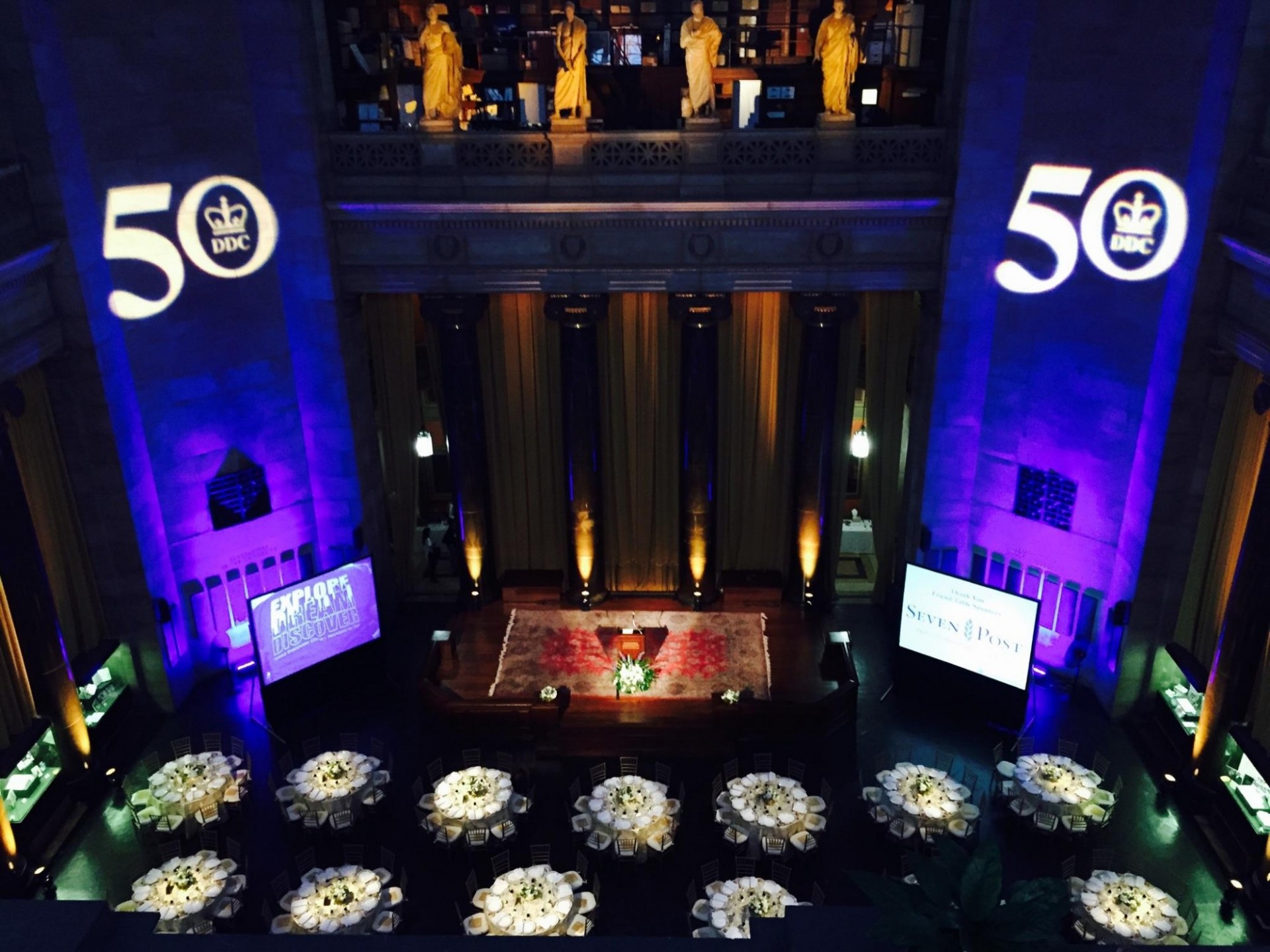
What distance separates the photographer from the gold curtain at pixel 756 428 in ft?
59.6

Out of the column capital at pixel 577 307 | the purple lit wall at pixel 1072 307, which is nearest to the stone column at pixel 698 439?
the column capital at pixel 577 307

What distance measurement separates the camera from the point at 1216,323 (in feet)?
46.4

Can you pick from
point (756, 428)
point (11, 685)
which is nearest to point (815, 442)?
point (756, 428)

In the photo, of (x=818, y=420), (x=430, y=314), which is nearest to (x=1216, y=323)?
(x=818, y=420)

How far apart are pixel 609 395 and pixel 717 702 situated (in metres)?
5.73

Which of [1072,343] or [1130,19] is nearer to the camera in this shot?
[1130,19]

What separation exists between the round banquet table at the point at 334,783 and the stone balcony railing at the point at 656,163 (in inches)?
320

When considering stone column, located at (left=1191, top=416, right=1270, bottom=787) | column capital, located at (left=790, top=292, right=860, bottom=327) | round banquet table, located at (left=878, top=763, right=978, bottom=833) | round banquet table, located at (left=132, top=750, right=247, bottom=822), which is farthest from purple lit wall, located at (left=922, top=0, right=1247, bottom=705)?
round banquet table, located at (left=132, top=750, right=247, bottom=822)

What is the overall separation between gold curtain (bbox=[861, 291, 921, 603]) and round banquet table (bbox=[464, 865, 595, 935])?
889cm

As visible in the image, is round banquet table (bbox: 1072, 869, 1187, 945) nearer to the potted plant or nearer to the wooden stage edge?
the wooden stage edge

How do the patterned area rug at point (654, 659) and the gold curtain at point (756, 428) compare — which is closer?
the patterned area rug at point (654, 659)

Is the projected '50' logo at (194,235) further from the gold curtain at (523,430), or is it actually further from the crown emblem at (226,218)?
the gold curtain at (523,430)

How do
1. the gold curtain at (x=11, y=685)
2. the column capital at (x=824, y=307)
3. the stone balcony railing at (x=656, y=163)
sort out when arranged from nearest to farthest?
1. the gold curtain at (x=11, y=685)
2. the stone balcony railing at (x=656, y=163)
3. the column capital at (x=824, y=307)

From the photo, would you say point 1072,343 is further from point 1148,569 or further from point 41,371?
point 41,371
